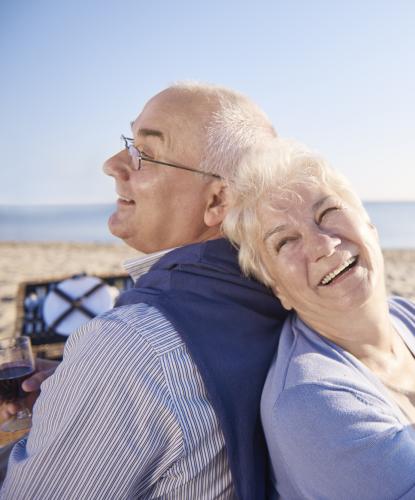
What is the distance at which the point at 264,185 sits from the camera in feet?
5.42

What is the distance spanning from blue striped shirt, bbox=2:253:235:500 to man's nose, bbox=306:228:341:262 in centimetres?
57

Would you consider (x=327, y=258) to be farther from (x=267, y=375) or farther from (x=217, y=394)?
(x=217, y=394)

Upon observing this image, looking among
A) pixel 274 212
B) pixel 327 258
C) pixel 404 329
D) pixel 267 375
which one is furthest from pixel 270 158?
pixel 404 329

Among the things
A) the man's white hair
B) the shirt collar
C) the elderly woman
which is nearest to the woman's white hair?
the elderly woman

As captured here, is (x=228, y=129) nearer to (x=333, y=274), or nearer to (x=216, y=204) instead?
(x=216, y=204)

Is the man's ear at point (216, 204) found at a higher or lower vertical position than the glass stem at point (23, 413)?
higher

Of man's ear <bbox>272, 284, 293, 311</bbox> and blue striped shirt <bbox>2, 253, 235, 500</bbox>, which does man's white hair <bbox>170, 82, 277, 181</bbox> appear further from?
blue striped shirt <bbox>2, 253, 235, 500</bbox>

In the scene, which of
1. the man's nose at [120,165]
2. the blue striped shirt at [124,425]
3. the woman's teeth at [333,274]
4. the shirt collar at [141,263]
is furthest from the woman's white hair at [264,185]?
the man's nose at [120,165]

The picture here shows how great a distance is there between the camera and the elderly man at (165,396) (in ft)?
4.05

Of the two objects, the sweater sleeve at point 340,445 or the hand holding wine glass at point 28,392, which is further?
the hand holding wine glass at point 28,392

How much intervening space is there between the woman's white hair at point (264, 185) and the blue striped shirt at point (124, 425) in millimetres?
480

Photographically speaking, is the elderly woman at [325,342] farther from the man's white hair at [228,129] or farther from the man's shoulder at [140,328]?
the man's shoulder at [140,328]

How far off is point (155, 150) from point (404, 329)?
1.41 metres

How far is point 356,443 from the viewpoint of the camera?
1154 millimetres
